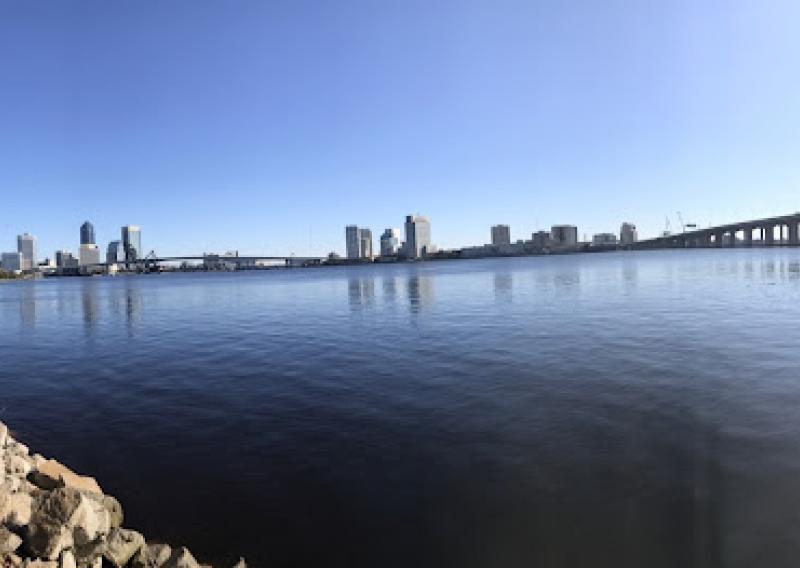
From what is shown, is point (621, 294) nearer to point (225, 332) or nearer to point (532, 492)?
point (225, 332)

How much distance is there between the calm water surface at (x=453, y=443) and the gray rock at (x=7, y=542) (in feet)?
7.68

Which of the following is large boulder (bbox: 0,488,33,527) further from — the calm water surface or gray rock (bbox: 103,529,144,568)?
the calm water surface

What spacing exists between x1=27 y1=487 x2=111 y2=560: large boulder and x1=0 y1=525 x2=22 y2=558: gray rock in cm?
16

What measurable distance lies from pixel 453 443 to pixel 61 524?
794 centimetres

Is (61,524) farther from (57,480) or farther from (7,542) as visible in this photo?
(57,480)

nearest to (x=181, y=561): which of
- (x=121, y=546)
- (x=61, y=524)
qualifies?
(x=121, y=546)

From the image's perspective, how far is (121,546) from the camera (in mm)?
8422

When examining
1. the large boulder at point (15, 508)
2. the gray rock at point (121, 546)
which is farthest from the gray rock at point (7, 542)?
the gray rock at point (121, 546)

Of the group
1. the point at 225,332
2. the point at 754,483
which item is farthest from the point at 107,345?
the point at 754,483

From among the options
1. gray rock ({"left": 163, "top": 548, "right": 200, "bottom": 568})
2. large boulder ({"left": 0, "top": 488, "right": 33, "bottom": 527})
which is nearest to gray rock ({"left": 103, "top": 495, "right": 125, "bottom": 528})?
large boulder ({"left": 0, "top": 488, "right": 33, "bottom": 527})

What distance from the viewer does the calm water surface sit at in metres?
8.92

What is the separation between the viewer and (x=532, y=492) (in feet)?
33.9

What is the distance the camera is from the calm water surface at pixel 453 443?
29.3 feet

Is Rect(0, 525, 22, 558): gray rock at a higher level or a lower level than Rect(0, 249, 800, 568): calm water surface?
higher
